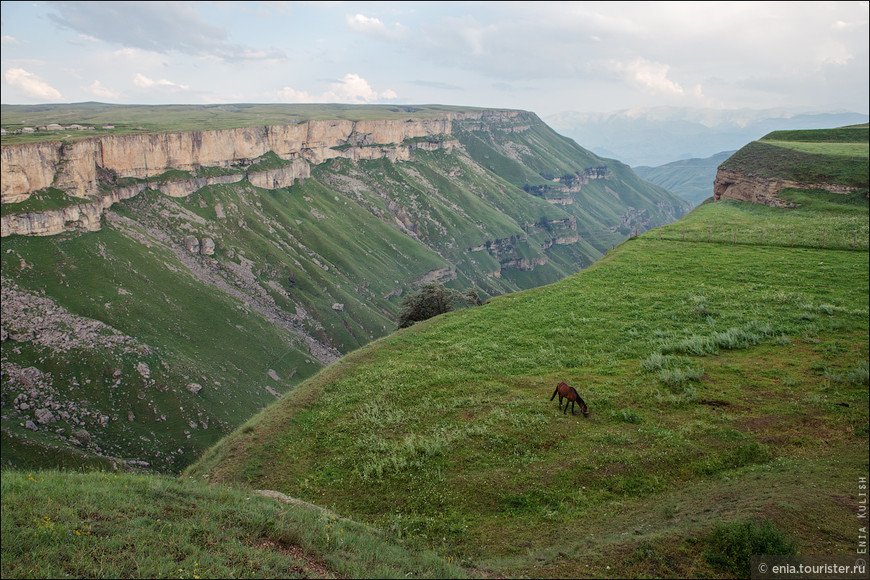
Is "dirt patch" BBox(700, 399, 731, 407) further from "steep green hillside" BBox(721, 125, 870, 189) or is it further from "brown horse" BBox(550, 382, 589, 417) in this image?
"steep green hillside" BBox(721, 125, 870, 189)

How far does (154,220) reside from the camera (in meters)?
→ 99.4

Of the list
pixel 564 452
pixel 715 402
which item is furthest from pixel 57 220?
pixel 715 402

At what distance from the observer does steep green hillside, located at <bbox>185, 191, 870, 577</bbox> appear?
11.5 m

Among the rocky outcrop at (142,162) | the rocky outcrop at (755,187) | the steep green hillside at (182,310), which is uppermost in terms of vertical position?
the rocky outcrop at (142,162)

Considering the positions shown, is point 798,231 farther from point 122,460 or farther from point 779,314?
point 122,460

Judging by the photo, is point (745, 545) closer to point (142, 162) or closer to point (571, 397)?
point (571, 397)

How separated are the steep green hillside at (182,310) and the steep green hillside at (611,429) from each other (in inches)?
1788

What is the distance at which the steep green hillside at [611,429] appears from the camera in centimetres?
1151

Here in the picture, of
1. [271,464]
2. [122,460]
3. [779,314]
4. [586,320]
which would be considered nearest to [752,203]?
[779,314]

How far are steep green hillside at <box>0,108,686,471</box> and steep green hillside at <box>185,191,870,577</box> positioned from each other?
149 ft

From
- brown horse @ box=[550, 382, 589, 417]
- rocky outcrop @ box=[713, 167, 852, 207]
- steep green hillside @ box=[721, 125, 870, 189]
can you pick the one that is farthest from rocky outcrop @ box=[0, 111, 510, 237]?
steep green hillside @ box=[721, 125, 870, 189]

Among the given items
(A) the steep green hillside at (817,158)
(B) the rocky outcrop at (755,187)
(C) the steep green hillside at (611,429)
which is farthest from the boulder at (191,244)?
(A) the steep green hillside at (817,158)

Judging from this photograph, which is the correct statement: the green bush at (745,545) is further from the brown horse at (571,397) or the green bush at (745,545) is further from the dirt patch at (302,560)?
the dirt patch at (302,560)

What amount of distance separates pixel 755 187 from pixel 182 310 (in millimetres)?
83718
